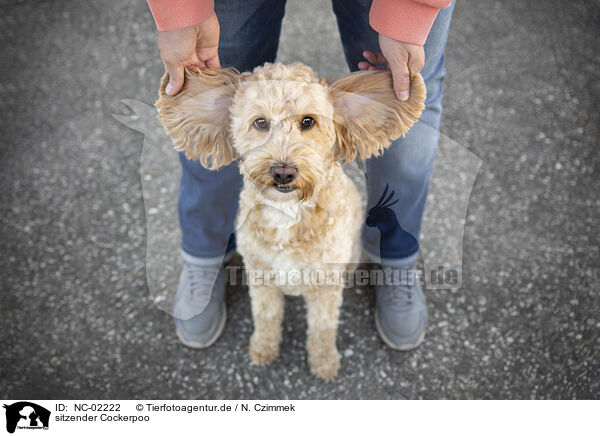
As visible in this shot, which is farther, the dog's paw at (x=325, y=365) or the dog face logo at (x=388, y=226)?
the dog's paw at (x=325, y=365)

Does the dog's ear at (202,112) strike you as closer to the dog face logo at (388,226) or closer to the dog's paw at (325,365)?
the dog face logo at (388,226)

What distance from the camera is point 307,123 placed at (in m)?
1.37

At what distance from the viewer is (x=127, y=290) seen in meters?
2.15

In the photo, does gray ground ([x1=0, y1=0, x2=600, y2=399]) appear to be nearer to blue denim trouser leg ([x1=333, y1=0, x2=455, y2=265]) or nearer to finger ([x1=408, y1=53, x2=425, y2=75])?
blue denim trouser leg ([x1=333, y1=0, x2=455, y2=265])

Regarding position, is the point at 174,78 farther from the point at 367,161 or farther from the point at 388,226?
the point at 388,226

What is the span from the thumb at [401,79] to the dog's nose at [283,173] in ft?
1.23

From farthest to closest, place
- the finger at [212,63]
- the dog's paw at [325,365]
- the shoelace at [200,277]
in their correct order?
1. the shoelace at [200,277]
2. the dog's paw at [325,365]
3. the finger at [212,63]

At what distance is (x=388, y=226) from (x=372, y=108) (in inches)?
24.0

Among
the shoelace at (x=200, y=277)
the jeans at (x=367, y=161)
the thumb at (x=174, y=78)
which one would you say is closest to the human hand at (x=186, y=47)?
the thumb at (x=174, y=78)

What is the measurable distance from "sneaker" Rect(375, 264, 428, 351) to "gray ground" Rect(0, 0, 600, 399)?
59mm

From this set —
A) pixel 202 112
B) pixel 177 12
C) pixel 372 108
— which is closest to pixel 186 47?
pixel 177 12

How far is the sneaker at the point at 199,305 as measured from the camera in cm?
195

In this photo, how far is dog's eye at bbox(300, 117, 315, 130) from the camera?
1.36 metres

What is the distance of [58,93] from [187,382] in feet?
6.99
